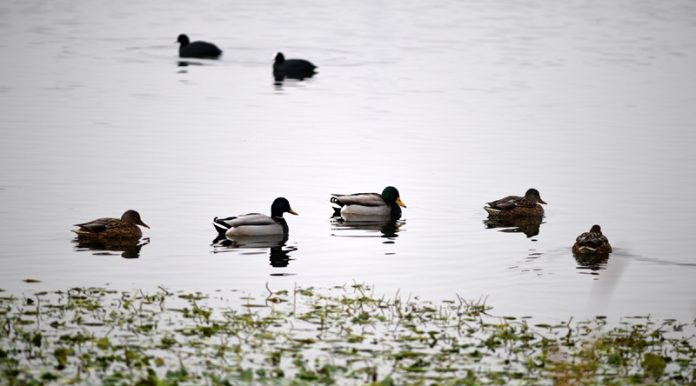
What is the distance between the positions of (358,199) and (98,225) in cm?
567

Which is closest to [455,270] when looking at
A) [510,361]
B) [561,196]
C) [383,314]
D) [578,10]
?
[383,314]

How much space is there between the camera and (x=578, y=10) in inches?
3209

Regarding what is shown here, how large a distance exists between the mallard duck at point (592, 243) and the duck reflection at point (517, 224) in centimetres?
249

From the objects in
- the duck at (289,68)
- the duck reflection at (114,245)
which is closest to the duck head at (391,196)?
the duck reflection at (114,245)

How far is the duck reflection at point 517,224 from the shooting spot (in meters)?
22.3

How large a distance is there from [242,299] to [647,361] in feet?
18.2

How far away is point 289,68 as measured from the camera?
44.9 metres

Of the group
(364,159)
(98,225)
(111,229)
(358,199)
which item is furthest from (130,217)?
(364,159)

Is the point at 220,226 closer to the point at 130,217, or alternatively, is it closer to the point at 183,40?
the point at 130,217

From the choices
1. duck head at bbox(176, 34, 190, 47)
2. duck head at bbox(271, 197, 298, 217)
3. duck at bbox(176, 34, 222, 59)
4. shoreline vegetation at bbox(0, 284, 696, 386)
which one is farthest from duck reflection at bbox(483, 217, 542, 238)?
duck head at bbox(176, 34, 190, 47)

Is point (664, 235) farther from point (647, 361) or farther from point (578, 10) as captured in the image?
point (578, 10)

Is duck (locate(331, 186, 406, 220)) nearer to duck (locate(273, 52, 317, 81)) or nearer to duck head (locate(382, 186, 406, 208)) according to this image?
duck head (locate(382, 186, 406, 208))

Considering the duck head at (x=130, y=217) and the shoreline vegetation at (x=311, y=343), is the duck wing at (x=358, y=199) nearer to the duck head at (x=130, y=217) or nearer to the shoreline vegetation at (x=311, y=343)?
the duck head at (x=130, y=217)

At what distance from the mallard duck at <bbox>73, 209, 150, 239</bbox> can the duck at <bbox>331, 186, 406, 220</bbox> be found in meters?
4.67
